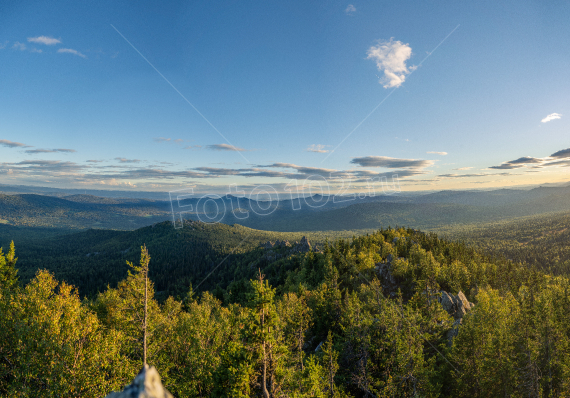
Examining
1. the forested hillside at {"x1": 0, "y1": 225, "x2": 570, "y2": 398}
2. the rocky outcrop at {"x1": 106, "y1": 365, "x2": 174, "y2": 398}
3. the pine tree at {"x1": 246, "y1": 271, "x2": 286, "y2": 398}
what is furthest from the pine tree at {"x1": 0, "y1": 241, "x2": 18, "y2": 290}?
the rocky outcrop at {"x1": 106, "y1": 365, "x2": 174, "y2": 398}

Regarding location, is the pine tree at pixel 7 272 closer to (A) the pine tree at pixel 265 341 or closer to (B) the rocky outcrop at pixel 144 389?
(A) the pine tree at pixel 265 341

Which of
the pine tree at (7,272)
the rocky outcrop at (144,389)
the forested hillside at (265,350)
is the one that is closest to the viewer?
the rocky outcrop at (144,389)

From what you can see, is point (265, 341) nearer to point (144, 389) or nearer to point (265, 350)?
point (265, 350)

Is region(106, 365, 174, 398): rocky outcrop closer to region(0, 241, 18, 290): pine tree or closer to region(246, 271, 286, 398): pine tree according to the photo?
region(246, 271, 286, 398): pine tree

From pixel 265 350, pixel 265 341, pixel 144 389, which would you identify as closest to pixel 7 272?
pixel 265 350

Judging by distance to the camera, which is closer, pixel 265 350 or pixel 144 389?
pixel 144 389

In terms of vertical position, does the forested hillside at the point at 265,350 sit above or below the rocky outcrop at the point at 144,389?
below

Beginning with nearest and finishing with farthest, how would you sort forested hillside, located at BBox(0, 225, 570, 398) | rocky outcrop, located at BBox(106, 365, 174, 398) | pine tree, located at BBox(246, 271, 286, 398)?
rocky outcrop, located at BBox(106, 365, 174, 398), pine tree, located at BBox(246, 271, 286, 398), forested hillside, located at BBox(0, 225, 570, 398)

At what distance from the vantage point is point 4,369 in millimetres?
20031

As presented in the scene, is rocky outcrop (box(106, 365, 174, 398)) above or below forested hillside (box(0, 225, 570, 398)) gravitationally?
above

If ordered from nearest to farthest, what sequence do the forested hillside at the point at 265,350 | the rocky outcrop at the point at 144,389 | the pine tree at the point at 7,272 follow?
the rocky outcrop at the point at 144,389 → the forested hillside at the point at 265,350 → the pine tree at the point at 7,272

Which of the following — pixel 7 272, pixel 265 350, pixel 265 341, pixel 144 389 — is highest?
pixel 144 389

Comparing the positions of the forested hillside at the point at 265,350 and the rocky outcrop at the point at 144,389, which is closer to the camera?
the rocky outcrop at the point at 144,389

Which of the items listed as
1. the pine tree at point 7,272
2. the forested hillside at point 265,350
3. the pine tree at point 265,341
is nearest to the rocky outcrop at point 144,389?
the forested hillside at point 265,350
